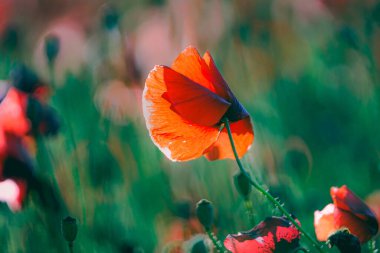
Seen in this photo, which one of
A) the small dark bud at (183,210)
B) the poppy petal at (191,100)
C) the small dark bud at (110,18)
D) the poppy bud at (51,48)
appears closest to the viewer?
the poppy petal at (191,100)

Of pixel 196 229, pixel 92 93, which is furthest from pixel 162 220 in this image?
pixel 92 93

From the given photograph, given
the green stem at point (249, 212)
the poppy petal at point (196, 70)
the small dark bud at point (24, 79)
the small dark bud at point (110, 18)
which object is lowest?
the green stem at point (249, 212)

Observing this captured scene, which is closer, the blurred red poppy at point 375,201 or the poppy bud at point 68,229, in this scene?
the poppy bud at point 68,229

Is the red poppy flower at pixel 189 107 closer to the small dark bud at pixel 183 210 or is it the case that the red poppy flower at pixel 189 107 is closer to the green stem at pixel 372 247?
the green stem at pixel 372 247

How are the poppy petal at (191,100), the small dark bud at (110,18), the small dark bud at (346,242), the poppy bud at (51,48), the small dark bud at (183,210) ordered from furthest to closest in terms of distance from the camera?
1. the small dark bud at (110,18)
2. the poppy bud at (51,48)
3. the small dark bud at (183,210)
4. the poppy petal at (191,100)
5. the small dark bud at (346,242)

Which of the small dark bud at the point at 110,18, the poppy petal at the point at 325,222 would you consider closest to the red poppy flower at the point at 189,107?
the poppy petal at the point at 325,222

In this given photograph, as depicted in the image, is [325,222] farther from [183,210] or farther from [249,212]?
[183,210]

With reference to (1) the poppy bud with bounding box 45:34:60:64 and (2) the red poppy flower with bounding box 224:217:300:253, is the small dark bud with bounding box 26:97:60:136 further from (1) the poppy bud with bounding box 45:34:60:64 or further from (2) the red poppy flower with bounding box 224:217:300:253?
(2) the red poppy flower with bounding box 224:217:300:253
